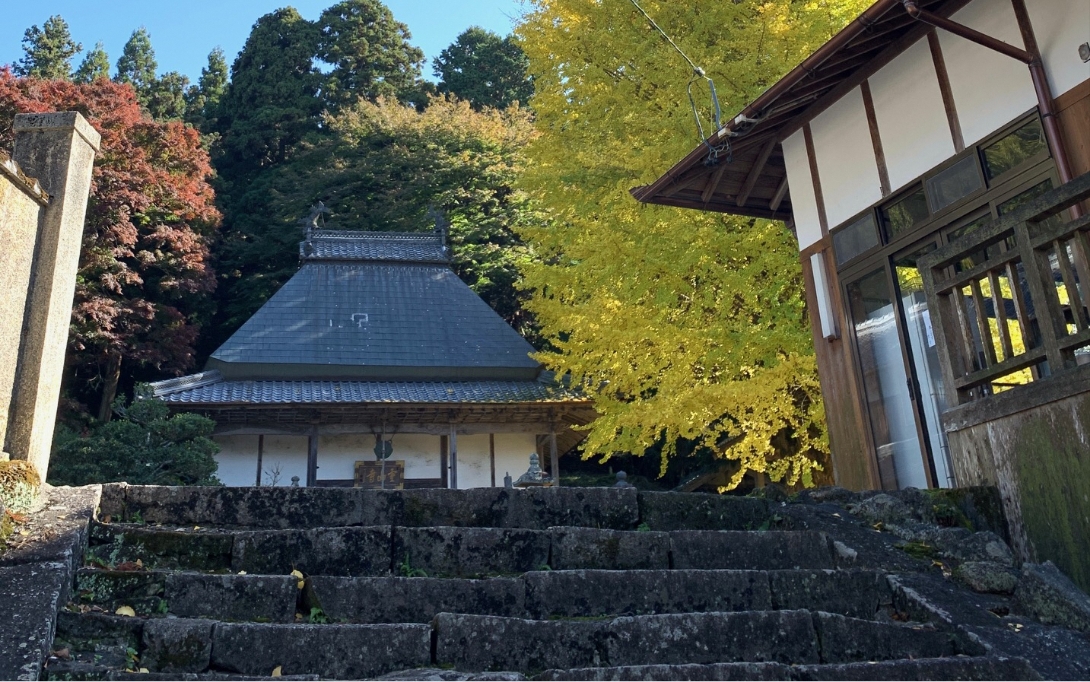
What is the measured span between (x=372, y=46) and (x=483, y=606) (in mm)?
35561

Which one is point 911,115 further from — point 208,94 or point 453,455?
point 208,94

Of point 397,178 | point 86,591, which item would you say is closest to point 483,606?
point 86,591

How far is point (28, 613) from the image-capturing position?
3.81m

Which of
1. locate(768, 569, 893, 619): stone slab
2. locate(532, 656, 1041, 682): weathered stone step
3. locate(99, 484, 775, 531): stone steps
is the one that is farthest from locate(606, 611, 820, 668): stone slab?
locate(99, 484, 775, 531): stone steps

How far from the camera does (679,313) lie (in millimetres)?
10672

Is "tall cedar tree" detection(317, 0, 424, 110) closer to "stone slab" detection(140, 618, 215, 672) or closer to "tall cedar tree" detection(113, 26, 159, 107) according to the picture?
"tall cedar tree" detection(113, 26, 159, 107)

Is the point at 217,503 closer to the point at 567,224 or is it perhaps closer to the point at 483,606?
the point at 483,606

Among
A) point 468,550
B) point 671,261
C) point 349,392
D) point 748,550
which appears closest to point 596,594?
point 468,550

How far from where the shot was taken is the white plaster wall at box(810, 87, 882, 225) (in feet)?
28.9

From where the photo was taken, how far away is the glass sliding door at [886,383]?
27.2ft

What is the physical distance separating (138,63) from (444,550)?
37867 mm

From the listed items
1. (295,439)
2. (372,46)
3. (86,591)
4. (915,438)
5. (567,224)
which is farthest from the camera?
(372,46)

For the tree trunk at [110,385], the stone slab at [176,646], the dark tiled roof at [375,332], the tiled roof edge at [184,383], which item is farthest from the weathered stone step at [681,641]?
the tree trunk at [110,385]

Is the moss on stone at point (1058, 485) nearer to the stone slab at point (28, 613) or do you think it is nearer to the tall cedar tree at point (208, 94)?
the stone slab at point (28, 613)
